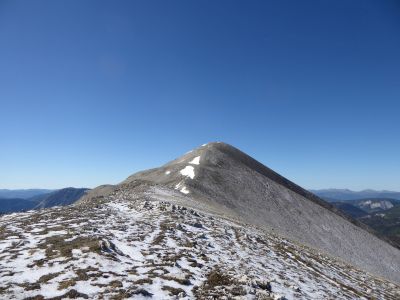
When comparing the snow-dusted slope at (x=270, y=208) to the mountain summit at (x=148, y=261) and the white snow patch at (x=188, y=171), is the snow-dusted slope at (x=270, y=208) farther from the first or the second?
the mountain summit at (x=148, y=261)

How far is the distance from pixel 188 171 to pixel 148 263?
49928mm

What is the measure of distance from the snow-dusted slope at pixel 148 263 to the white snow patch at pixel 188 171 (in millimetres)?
35343

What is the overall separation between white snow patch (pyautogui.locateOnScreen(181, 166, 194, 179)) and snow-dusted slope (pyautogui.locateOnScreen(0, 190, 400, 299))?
35343 mm

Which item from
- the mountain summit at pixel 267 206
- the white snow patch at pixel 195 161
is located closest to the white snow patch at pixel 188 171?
the mountain summit at pixel 267 206

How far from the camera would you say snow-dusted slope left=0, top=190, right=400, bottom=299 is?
11.3 meters

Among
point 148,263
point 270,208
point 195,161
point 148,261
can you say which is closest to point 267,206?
point 270,208

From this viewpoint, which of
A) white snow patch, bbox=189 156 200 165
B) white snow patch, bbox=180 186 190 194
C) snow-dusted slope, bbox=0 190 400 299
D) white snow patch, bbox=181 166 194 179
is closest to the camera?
snow-dusted slope, bbox=0 190 400 299

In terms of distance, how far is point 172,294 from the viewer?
11242mm

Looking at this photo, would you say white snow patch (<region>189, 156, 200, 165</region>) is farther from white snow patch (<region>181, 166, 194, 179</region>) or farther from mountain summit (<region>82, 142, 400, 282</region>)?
white snow patch (<region>181, 166, 194, 179</region>)

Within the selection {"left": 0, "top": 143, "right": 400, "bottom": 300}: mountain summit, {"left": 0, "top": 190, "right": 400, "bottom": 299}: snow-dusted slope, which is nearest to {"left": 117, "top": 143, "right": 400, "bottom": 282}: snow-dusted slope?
{"left": 0, "top": 143, "right": 400, "bottom": 300}: mountain summit

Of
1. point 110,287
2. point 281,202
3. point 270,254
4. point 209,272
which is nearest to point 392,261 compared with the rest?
point 281,202

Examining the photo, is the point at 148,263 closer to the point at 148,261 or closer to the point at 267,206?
the point at 148,261

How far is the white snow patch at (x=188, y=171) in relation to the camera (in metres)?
61.1

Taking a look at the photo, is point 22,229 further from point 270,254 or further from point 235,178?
point 235,178
